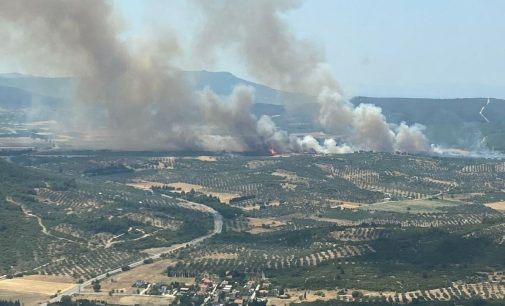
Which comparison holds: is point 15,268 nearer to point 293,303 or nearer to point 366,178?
point 293,303

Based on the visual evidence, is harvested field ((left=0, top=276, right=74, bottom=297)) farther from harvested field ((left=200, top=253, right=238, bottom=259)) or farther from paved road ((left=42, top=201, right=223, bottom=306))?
harvested field ((left=200, top=253, right=238, bottom=259))

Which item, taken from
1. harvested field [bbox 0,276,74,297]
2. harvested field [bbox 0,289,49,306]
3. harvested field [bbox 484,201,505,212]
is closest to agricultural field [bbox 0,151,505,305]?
harvested field [bbox 484,201,505,212]

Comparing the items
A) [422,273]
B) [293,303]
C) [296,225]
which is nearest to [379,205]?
[296,225]

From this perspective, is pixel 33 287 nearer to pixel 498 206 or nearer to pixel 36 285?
pixel 36 285

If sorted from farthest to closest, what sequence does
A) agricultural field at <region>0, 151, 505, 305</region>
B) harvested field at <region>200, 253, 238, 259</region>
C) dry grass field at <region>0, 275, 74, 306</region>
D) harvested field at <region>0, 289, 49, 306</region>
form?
harvested field at <region>200, 253, 238, 259</region>, agricultural field at <region>0, 151, 505, 305</region>, dry grass field at <region>0, 275, 74, 306</region>, harvested field at <region>0, 289, 49, 306</region>

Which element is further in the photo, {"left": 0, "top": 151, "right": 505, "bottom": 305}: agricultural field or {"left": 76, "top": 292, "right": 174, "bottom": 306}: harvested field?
{"left": 0, "top": 151, "right": 505, "bottom": 305}: agricultural field

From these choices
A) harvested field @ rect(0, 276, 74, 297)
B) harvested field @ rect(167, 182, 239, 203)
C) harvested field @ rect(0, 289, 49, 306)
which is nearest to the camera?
harvested field @ rect(0, 289, 49, 306)

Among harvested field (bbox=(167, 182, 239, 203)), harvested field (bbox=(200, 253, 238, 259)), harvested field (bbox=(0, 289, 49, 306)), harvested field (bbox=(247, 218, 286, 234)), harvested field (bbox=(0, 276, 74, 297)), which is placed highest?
harvested field (bbox=(167, 182, 239, 203))

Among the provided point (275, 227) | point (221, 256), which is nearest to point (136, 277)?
point (221, 256)

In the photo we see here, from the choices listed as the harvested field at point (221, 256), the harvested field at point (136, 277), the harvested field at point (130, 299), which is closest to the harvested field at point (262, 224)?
the harvested field at point (221, 256)

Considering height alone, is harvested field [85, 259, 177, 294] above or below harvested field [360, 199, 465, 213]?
below
